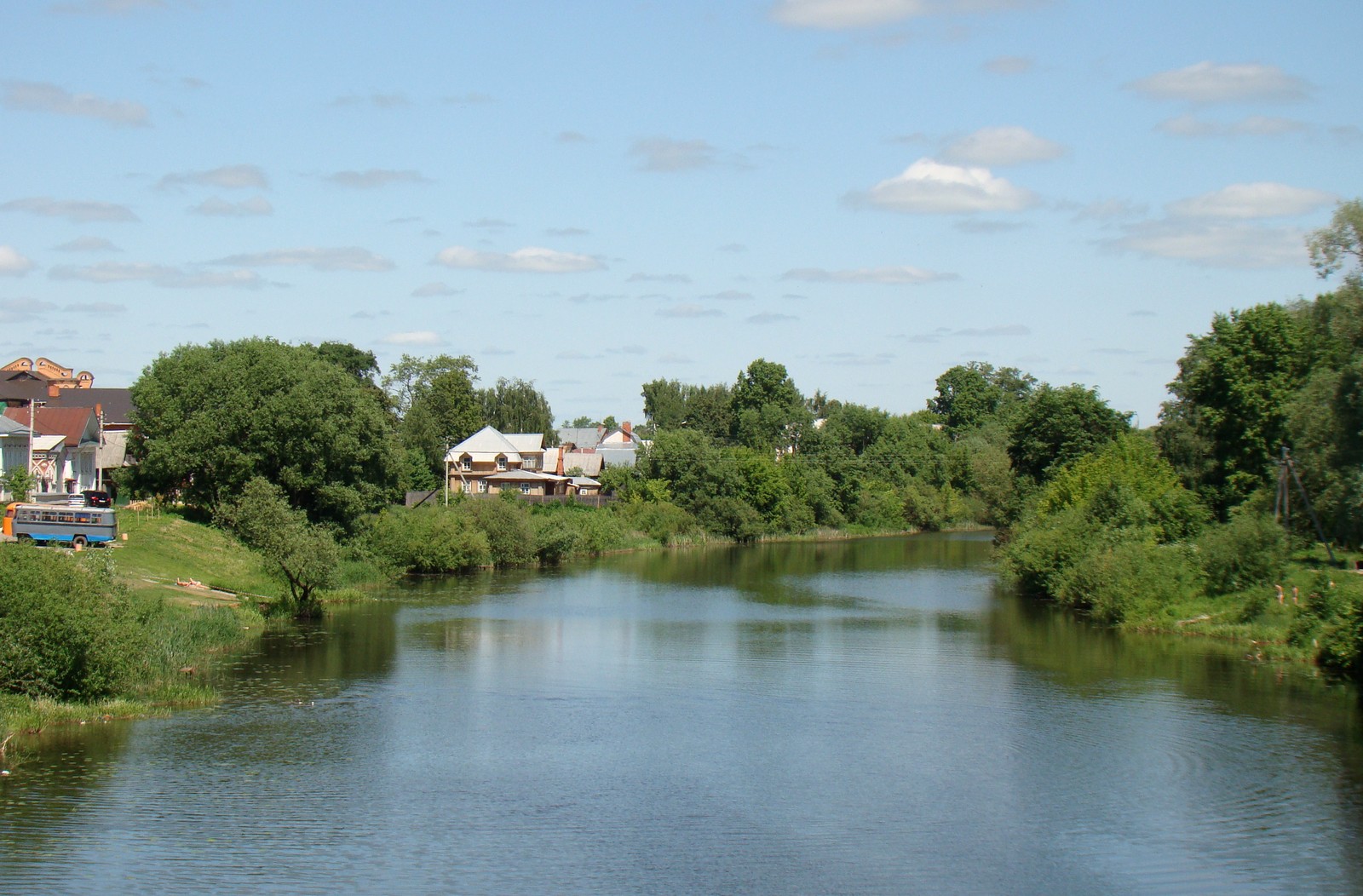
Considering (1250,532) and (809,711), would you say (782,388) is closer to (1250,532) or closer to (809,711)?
(1250,532)

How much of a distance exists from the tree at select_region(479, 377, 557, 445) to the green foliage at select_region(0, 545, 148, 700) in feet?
319

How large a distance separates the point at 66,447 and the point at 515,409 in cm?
6257

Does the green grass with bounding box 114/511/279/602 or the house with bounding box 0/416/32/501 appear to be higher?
the house with bounding box 0/416/32/501

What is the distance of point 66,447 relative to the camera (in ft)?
221

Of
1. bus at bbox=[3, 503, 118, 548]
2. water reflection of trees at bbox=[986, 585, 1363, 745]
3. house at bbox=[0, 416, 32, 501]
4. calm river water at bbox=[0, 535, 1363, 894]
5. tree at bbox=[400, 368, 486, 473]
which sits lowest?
calm river water at bbox=[0, 535, 1363, 894]

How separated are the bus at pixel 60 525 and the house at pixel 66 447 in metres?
19.0

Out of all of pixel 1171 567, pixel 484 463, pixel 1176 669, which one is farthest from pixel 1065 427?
pixel 484 463

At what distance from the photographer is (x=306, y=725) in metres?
28.6

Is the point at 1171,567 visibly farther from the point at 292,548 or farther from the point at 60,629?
the point at 60,629

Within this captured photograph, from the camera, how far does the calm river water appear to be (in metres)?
19.6

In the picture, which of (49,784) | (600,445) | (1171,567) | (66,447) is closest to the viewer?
(49,784)

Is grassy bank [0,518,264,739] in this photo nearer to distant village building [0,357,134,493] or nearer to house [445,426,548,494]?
distant village building [0,357,134,493]

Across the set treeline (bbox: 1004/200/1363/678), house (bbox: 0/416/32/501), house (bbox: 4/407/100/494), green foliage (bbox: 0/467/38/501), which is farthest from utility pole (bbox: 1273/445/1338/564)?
house (bbox: 0/416/32/501)

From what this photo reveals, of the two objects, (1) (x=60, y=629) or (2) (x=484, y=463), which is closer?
(1) (x=60, y=629)
